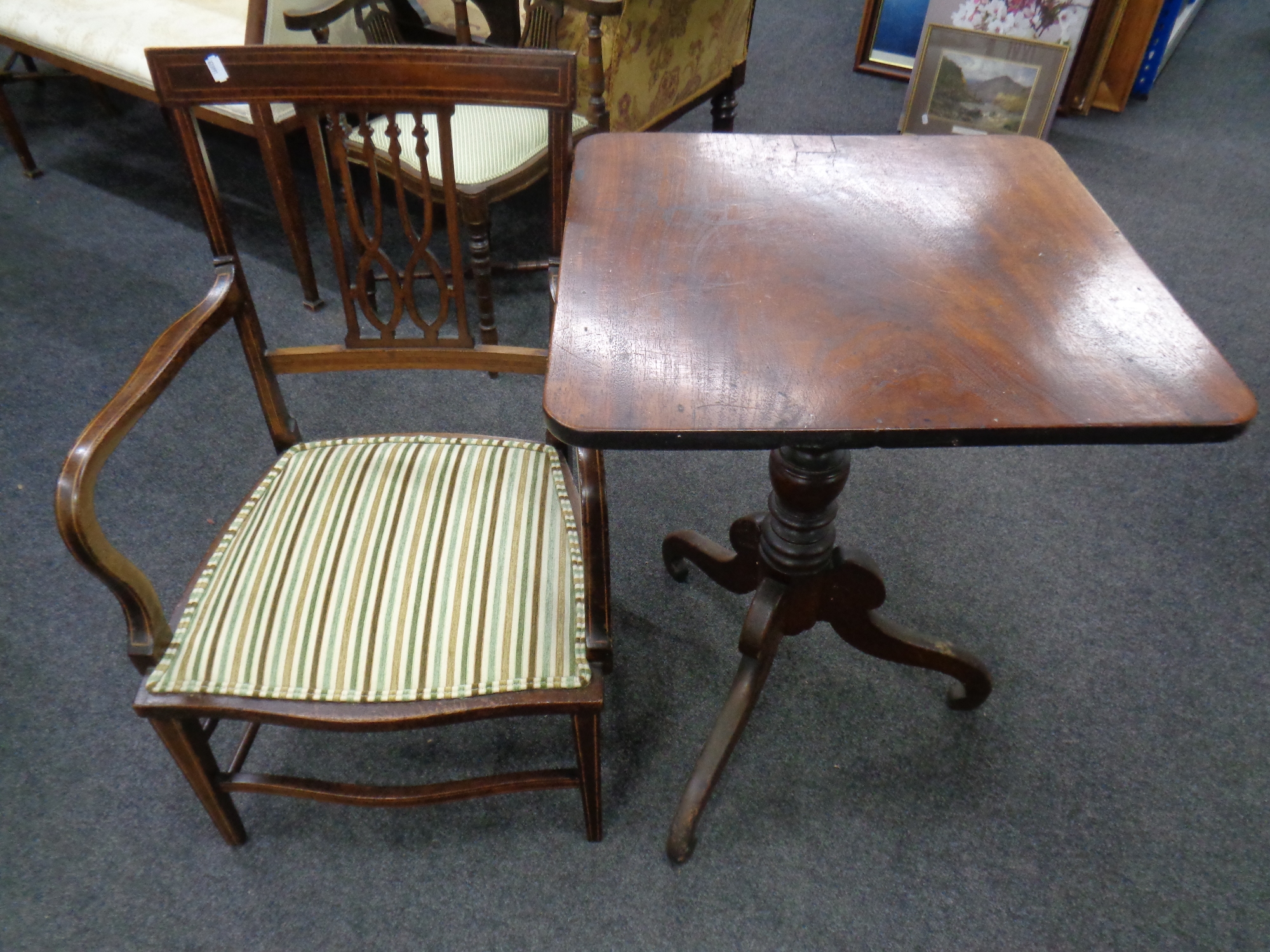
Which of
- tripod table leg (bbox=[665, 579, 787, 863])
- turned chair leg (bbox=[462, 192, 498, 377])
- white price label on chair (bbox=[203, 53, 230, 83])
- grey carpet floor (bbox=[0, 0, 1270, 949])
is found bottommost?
grey carpet floor (bbox=[0, 0, 1270, 949])

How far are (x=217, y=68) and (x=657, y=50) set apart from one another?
1.31 meters

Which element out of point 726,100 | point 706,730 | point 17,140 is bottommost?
point 706,730

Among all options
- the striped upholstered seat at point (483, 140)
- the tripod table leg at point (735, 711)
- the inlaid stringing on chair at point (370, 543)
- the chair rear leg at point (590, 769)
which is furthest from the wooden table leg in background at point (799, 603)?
the striped upholstered seat at point (483, 140)

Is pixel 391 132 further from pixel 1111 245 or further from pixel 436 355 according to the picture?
pixel 1111 245

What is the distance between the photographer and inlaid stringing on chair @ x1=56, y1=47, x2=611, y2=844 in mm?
958

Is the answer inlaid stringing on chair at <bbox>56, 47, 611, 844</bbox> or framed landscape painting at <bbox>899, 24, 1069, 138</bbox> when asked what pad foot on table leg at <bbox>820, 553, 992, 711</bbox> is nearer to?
inlaid stringing on chair at <bbox>56, 47, 611, 844</bbox>

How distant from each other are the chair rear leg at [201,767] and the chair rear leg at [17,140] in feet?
7.75

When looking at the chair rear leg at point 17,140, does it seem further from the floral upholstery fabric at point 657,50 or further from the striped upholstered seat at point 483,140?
the floral upholstery fabric at point 657,50

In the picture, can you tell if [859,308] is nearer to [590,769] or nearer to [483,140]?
[590,769]

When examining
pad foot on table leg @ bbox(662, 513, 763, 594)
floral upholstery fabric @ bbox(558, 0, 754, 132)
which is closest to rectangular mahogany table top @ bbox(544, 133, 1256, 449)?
pad foot on table leg @ bbox(662, 513, 763, 594)

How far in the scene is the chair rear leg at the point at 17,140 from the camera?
2541 mm

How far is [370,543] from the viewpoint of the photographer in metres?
1.08

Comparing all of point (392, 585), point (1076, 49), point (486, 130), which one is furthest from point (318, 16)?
point (1076, 49)

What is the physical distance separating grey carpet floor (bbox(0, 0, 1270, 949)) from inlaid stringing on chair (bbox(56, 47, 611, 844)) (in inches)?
6.7
